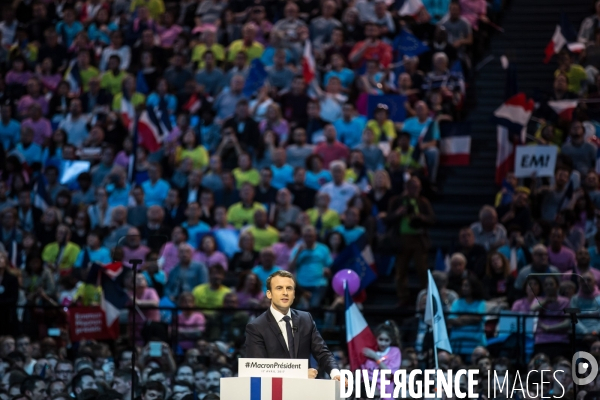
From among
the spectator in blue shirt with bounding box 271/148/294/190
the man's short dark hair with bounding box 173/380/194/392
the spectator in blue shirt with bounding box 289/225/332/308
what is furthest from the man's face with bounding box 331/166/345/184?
the man's short dark hair with bounding box 173/380/194/392

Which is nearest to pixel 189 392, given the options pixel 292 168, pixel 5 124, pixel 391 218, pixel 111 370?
pixel 111 370

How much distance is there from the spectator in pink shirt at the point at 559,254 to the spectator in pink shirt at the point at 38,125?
8.75 m

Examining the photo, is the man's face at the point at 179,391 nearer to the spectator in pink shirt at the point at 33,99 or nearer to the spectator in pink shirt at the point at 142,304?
the spectator in pink shirt at the point at 142,304

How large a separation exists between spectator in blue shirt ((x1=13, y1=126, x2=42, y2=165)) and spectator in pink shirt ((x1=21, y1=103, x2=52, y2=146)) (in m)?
0.13

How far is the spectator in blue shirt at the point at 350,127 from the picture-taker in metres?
17.7

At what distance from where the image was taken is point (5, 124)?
20.1 metres

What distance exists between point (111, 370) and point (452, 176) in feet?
20.7

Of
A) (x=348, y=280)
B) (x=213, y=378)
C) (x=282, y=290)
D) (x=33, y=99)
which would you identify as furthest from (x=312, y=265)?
(x=33, y=99)

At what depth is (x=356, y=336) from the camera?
12102 millimetres

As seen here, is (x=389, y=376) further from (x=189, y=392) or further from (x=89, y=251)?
(x=89, y=251)

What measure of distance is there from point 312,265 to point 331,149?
97.6 inches

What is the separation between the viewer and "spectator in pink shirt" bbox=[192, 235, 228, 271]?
1580 centimetres

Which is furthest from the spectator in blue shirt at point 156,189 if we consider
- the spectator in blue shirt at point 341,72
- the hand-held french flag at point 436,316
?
the hand-held french flag at point 436,316

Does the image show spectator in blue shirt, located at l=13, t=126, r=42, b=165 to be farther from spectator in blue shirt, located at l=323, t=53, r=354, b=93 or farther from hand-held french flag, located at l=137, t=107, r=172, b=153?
spectator in blue shirt, located at l=323, t=53, r=354, b=93
